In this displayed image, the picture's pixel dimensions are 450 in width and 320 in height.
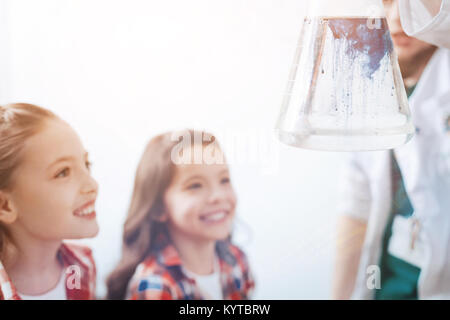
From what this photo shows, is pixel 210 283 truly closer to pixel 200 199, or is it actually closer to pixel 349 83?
pixel 200 199

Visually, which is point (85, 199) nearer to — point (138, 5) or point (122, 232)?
point (122, 232)

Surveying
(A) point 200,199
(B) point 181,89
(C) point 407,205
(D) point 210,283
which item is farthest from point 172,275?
(C) point 407,205

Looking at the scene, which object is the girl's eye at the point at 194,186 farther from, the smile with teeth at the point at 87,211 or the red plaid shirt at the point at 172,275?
the smile with teeth at the point at 87,211

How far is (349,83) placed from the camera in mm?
763

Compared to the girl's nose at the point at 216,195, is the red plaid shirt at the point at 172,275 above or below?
below

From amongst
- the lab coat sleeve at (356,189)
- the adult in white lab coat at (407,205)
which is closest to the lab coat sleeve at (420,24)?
the adult in white lab coat at (407,205)

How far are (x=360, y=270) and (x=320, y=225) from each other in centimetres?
16

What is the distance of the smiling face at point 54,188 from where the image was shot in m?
1.25

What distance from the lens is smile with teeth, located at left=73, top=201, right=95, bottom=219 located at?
1283mm

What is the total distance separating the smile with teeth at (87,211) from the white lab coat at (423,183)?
0.62m

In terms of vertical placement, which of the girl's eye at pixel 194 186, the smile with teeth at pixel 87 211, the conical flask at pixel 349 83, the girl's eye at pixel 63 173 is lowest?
the smile with teeth at pixel 87 211

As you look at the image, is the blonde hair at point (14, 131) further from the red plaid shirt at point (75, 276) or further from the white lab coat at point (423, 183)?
the white lab coat at point (423, 183)

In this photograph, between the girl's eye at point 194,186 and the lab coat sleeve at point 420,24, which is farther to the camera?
the girl's eye at point 194,186

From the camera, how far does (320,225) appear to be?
129cm
